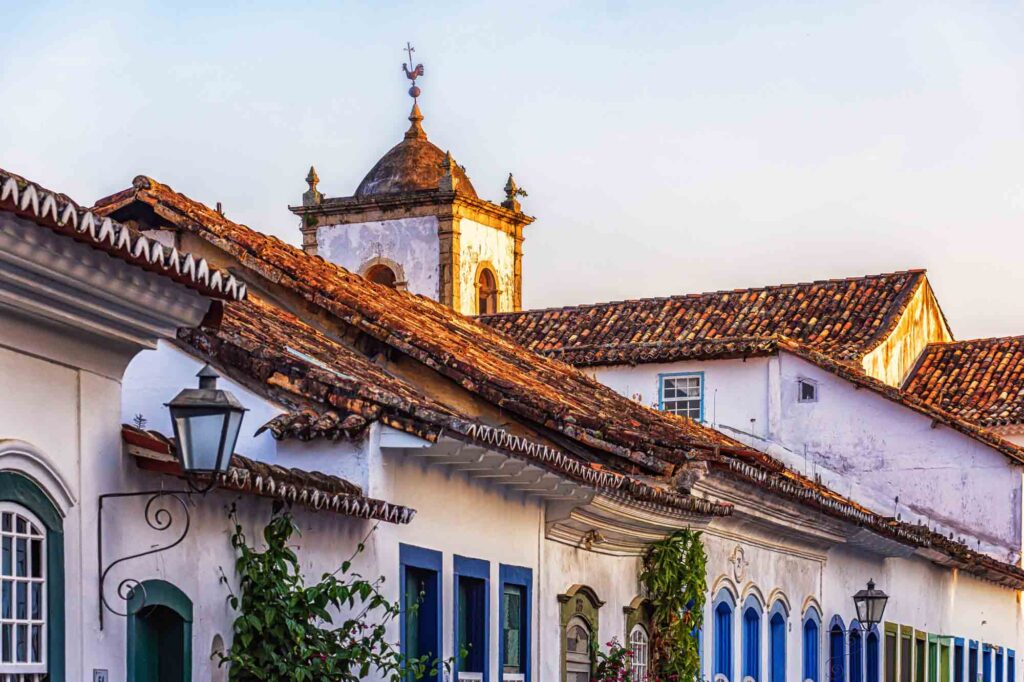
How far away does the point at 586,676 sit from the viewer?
663 inches

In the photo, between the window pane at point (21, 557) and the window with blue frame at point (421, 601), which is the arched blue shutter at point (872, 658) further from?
the window pane at point (21, 557)

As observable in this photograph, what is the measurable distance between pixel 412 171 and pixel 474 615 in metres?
34.3

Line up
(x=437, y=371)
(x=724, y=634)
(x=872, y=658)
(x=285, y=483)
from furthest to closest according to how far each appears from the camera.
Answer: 1. (x=872, y=658)
2. (x=724, y=634)
3. (x=437, y=371)
4. (x=285, y=483)

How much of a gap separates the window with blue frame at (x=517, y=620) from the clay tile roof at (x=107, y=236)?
5850 mm

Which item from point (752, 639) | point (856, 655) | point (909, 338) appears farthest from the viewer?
point (909, 338)

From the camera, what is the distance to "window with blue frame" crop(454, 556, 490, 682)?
47.0 feet

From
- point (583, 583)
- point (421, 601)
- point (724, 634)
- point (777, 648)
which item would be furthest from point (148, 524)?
point (777, 648)

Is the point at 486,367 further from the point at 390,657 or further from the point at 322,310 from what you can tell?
→ the point at 390,657

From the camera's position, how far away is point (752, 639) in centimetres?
2134

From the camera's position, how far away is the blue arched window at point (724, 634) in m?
20.0

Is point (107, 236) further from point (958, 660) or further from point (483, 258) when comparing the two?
point (483, 258)

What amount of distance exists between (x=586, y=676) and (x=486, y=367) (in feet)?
8.66

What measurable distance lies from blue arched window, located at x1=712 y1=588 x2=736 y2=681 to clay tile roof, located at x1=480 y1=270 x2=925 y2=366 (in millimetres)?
10168

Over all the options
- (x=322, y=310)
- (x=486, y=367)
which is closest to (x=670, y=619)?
(x=486, y=367)
